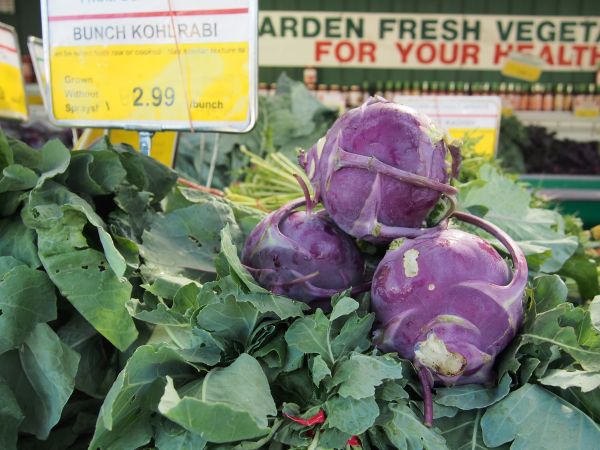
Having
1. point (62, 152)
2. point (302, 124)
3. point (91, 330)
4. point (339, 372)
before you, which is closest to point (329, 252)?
point (339, 372)

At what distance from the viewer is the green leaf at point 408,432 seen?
2.31 feet

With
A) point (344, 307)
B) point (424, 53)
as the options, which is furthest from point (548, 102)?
point (344, 307)

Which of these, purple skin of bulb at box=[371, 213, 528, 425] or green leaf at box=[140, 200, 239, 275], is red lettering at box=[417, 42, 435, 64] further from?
purple skin of bulb at box=[371, 213, 528, 425]

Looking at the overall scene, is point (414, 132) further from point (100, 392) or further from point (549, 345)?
point (100, 392)

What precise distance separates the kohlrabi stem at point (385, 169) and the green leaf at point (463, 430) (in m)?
0.32

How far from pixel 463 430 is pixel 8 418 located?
66 cm

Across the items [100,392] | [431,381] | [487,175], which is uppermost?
[487,175]

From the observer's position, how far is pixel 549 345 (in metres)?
0.78

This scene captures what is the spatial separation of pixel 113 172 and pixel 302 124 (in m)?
1.34

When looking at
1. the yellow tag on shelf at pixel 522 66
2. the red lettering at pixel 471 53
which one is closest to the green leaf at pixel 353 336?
the yellow tag on shelf at pixel 522 66

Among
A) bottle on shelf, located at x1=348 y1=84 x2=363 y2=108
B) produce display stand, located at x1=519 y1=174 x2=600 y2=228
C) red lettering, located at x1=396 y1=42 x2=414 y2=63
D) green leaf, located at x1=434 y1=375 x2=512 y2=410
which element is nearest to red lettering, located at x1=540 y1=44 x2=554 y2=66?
red lettering, located at x1=396 y1=42 x2=414 y2=63

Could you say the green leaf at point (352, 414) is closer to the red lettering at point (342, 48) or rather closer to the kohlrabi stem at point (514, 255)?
the kohlrabi stem at point (514, 255)

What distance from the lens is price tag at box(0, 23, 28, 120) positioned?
60.0 inches

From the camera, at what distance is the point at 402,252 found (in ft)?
2.60
